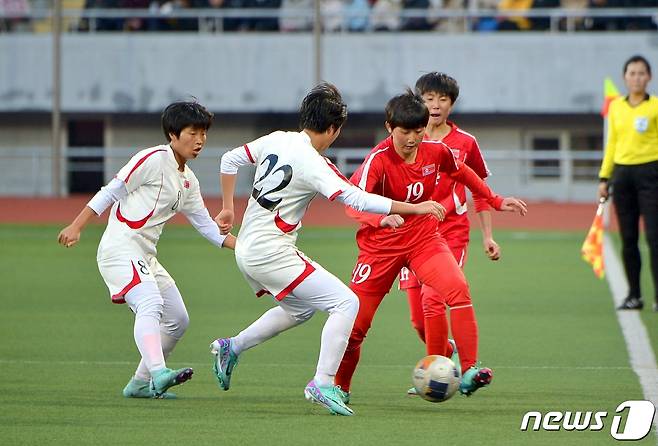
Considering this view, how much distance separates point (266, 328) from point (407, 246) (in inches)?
37.9

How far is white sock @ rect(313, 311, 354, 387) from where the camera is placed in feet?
26.0

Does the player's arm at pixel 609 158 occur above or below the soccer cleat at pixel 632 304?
above

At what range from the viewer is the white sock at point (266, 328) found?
8.37 meters

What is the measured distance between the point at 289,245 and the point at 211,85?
27571 millimetres

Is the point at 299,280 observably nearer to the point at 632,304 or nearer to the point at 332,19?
the point at 632,304

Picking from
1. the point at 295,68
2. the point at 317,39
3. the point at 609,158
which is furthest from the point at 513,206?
the point at 295,68

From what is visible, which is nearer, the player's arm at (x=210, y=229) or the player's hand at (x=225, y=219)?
the player's hand at (x=225, y=219)

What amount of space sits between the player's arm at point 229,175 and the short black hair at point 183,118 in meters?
0.24

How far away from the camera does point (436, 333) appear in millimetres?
8719

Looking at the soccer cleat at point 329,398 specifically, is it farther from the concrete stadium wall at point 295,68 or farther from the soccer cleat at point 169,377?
the concrete stadium wall at point 295,68

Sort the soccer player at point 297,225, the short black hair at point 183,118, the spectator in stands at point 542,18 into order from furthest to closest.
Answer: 1. the spectator in stands at point 542,18
2. the short black hair at point 183,118
3. the soccer player at point 297,225

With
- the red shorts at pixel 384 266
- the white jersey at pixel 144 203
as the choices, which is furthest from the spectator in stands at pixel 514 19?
the white jersey at pixel 144 203

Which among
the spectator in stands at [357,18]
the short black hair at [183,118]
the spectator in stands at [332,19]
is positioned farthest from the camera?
the spectator in stands at [332,19]

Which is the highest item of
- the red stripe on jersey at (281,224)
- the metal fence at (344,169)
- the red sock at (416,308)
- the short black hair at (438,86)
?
the short black hair at (438,86)
